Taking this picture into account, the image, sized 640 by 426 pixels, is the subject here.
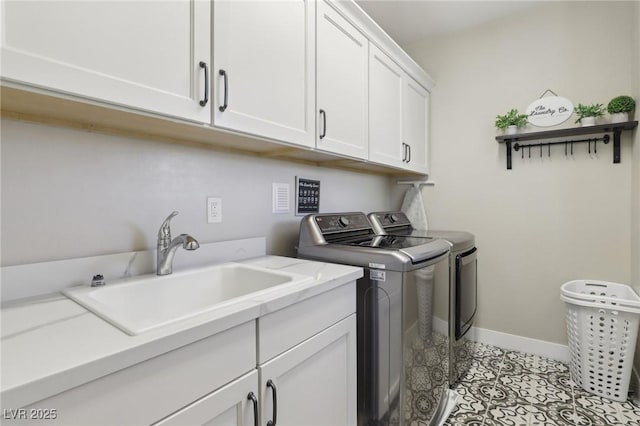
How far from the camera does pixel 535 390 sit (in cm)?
190

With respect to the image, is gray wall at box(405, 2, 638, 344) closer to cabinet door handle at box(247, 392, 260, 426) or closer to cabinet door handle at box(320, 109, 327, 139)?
cabinet door handle at box(320, 109, 327, 139)

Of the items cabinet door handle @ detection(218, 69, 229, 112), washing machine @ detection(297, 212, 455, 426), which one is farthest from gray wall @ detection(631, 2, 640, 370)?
cabinet door handle @ detection(218, 69, 229, 112)

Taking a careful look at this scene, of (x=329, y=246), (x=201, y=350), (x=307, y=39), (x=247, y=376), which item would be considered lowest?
(x=247, y=376)

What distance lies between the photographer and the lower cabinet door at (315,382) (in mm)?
897

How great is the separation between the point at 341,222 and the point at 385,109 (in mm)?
872

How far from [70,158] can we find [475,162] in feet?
8.76

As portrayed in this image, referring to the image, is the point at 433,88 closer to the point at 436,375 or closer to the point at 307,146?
the point at 307,146

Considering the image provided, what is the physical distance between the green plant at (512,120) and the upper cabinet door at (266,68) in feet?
5.68

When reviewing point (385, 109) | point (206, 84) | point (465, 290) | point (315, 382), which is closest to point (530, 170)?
point (465, 290)

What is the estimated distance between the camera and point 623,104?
1971 mm

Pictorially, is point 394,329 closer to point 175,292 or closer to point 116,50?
point 175,292

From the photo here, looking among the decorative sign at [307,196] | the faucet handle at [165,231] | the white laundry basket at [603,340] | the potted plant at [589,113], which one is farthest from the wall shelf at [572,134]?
the faucet handle at [165,231]

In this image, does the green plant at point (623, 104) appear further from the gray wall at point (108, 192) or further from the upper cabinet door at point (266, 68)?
the gray wall at point (108, 192)

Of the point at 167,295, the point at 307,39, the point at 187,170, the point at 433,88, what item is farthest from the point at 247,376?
the point at 433,88
